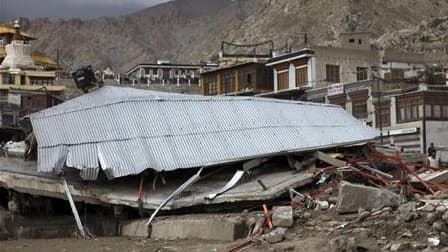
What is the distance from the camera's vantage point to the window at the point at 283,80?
1855 inches

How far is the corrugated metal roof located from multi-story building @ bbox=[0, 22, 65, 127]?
31515mm

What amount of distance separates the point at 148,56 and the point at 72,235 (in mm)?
171356

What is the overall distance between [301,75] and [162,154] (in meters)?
30.3

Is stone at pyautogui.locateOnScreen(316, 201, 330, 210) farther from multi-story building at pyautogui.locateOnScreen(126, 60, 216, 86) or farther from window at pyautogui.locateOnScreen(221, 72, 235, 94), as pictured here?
multi-story building at pyautogui.locateOnScreen(126, 60, 216, 86)

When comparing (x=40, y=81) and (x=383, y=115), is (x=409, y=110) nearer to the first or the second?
(x=383, y=115)

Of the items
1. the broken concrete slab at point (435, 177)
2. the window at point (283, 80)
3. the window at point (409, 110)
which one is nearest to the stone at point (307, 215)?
the broken concrete slab at point (435, 177)

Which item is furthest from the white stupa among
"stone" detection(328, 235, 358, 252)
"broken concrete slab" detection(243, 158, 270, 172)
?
"stone" detection(328, 235, 358, 252)

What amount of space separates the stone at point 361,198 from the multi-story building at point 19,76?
38.7 meters

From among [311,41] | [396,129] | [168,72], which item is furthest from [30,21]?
[396,129]

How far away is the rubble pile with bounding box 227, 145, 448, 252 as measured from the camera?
11.1m

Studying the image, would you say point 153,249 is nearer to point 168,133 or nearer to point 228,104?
point 168,133

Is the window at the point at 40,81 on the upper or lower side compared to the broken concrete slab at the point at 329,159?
upper

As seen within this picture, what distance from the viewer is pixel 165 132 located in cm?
1716

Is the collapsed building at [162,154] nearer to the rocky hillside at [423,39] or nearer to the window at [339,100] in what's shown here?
the window at [339,100]
